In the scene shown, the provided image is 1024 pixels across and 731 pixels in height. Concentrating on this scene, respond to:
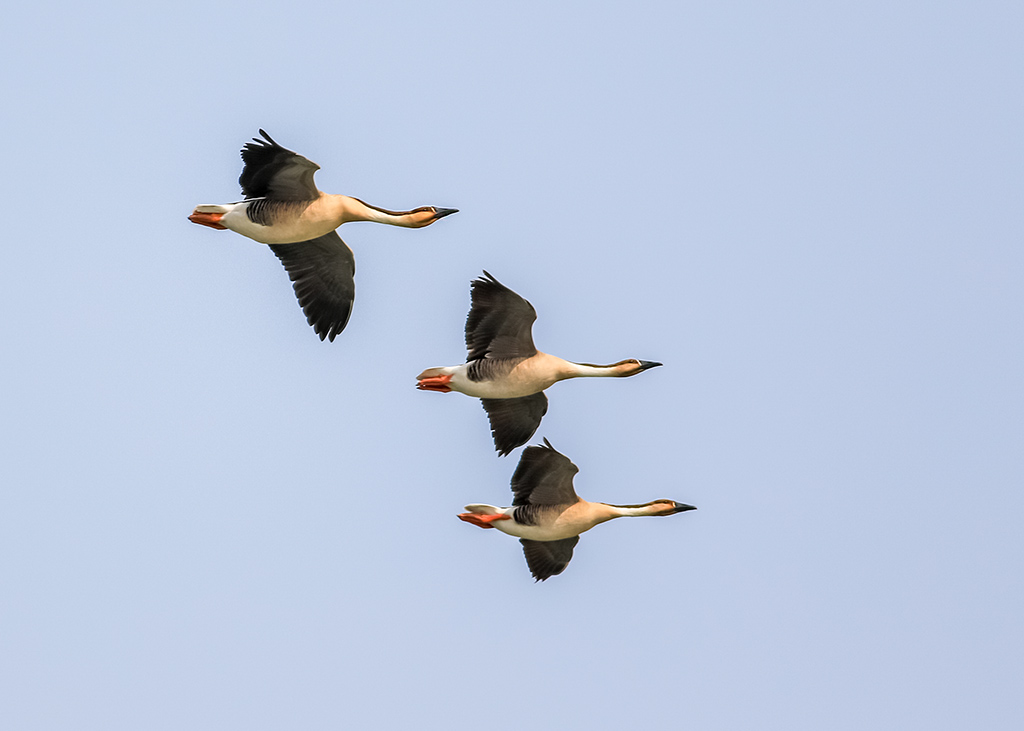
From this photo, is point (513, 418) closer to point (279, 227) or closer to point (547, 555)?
point (547, 555)

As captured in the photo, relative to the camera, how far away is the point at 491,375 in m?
23.0

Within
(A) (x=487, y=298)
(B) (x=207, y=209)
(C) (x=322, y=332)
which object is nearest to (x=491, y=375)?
(A) (x=487, y=298)

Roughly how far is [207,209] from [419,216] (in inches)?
110

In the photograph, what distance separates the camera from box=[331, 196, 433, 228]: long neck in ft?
73.5

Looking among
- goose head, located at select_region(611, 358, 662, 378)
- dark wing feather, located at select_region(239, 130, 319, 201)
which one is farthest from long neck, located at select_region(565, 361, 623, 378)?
dark wing feather, located at select_region(239, 130, 319, 201)

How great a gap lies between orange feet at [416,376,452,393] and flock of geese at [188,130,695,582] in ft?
Result: 0.04

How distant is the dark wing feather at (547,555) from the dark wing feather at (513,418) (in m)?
1.42

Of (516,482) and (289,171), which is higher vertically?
(289,171)

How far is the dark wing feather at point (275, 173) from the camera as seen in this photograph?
70.7ft

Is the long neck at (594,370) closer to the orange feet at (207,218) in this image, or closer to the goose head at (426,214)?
the goose head at (426,214)

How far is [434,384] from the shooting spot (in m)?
23.3

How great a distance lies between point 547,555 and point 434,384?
324 cm

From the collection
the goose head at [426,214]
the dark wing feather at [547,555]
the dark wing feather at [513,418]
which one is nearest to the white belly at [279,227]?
the goose head at [426,214]

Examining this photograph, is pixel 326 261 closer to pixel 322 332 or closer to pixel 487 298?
pixel 322 332
